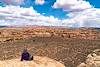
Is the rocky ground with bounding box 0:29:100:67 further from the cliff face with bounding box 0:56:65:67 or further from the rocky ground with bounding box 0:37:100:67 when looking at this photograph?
the cliff face with bounding box 0:56:65:67

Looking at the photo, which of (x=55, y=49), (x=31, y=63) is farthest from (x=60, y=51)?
(x=31, y=63)

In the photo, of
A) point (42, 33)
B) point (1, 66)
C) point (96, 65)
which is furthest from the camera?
point (42, 33)

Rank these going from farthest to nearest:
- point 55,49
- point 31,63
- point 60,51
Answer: point 55,49
point 60,51
point 31,63

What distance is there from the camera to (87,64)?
25.9 m

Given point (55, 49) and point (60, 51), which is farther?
point (55, 49)

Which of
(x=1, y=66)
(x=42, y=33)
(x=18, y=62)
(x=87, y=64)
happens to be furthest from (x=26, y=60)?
(x=42, y=33)

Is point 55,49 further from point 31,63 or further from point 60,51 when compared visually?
point 31,63

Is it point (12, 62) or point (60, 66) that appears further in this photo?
point (60, 66)

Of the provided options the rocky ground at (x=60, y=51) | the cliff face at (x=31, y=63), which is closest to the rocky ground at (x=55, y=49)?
the rocky ground at (x=60, y=51)

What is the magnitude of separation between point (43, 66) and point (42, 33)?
4746 inches

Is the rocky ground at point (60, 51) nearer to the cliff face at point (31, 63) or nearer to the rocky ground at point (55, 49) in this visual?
the rocky ground at point (55, 49)

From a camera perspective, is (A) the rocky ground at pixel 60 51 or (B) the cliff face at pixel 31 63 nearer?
(B) the cliff face at pixel 31 63

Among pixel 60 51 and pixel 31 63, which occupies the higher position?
pixel 31 63

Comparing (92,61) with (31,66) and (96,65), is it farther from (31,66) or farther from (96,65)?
(31,66)
